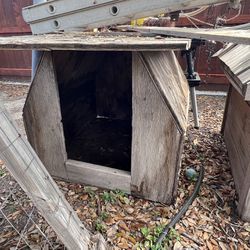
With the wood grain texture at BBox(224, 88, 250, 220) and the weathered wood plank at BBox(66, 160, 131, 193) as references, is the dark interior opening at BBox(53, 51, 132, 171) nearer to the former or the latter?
the weathered wood plank at BBox(66, 160, 131, 193)

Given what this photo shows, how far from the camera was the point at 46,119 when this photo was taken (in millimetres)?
1796

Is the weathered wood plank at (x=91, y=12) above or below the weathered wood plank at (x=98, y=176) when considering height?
above

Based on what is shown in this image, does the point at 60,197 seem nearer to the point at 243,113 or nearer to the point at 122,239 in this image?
the point at 122,239

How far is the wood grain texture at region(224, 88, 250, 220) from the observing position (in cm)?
161

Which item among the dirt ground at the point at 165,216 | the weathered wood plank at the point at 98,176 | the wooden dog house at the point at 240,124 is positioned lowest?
the dirt ground at the point at 165,216

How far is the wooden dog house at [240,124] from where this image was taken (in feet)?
4.83

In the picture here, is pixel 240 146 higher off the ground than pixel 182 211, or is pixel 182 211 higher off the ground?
pixel 240 146

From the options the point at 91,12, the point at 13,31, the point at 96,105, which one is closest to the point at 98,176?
the point at 91,12

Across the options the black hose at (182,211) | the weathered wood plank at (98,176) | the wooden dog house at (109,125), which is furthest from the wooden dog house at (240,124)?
the weathered wood plank at (98,176)

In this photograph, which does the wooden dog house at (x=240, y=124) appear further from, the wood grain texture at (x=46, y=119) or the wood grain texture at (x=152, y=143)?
the wood grain texture at (x=46, y=119)

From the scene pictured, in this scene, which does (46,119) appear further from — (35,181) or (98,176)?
(35,181)

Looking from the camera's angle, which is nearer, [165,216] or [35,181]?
[35,181]

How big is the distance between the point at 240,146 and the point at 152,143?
0.79m

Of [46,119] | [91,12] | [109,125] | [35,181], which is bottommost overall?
[109,125]
